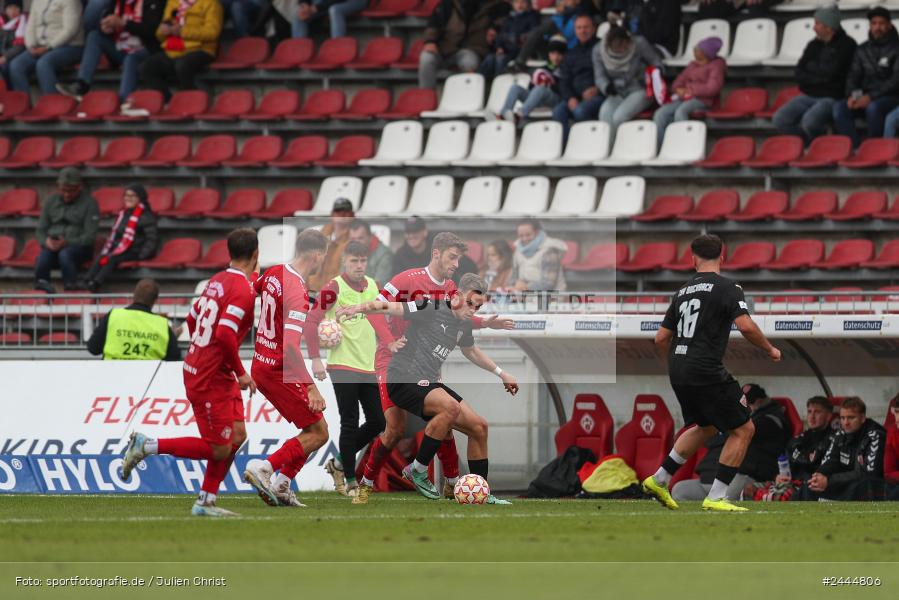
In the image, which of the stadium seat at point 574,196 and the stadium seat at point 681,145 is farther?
the stadium seat at point 681,145

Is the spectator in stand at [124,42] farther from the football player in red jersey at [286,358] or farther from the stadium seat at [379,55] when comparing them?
the football player in red jersey at [286,358]

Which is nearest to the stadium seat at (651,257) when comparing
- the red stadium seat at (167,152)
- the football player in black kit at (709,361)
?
the red stadium seat at (167,152)

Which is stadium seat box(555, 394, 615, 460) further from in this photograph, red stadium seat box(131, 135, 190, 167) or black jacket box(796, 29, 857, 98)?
red stadium seat box(131, 135, 190, 167)

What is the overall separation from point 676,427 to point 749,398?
174 cm

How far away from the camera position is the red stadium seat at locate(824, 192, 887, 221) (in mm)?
19375

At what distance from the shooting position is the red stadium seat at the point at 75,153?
23.8 m

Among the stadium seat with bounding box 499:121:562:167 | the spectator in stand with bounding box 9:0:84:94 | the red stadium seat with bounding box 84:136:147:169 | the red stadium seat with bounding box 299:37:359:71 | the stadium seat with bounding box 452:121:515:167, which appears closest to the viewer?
the stadium seat with bounding box 499:121:562:167

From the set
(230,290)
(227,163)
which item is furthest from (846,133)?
(230,290)

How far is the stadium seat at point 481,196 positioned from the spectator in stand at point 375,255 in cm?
422

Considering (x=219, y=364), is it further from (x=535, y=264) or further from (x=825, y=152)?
(x=825, y=152)

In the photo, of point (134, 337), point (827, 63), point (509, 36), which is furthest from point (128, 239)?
point (827, 63)

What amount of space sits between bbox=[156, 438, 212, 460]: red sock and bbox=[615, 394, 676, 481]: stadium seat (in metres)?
6.02

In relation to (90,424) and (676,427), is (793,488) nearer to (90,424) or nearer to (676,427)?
(676,427)

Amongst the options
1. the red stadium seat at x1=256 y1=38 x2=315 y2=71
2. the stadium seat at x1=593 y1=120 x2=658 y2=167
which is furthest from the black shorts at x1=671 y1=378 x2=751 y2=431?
the red stadium seat at x1=256 y1=38 x2=315 y2=71
